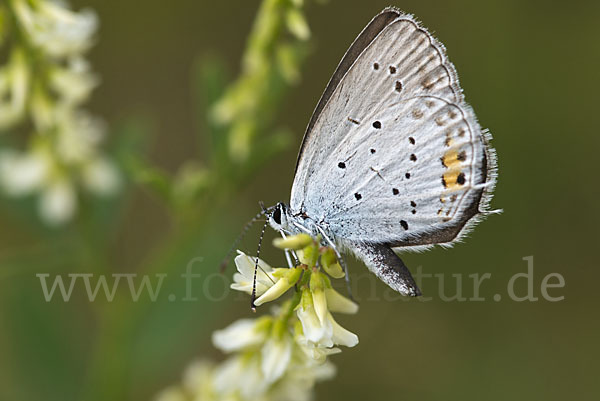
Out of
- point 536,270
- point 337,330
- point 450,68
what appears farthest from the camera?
point 536,270

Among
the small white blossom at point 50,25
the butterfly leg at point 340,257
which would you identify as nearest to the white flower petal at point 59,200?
the small white blossom at point 50,25

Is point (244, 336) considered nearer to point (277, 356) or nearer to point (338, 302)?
point (277, 356)

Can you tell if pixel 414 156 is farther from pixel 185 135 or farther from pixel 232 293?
pixel 185 135

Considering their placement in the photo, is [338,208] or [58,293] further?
[58,293]

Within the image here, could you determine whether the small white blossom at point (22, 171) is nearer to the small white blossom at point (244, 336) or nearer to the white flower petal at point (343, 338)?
the small white blossom at point (244, 336)

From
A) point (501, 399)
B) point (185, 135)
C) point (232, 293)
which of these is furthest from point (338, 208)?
point (185, 135)

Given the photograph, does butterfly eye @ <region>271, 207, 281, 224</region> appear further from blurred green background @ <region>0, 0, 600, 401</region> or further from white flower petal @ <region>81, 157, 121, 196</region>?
white flower petal @ <region>81, 157, 121, 196</region>

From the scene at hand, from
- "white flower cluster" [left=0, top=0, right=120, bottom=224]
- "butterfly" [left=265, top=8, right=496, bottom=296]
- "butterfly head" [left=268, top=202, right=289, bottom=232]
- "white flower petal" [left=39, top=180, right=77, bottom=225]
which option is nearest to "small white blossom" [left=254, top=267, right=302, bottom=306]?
"butterfly" [left=265, top=8, right=496, bottom=296]
